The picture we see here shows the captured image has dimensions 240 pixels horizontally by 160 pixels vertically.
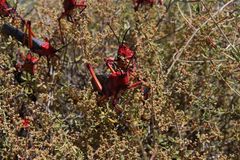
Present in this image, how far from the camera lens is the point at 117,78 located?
202 cm

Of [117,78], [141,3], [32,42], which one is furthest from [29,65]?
[141,3]

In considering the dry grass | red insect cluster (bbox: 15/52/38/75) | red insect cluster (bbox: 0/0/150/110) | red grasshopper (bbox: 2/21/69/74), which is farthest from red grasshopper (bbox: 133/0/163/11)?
red insect cluster (bbox: 15/52/38/75)

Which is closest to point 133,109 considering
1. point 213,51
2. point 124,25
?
point 213,51

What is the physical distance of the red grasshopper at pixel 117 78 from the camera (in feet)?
6.67

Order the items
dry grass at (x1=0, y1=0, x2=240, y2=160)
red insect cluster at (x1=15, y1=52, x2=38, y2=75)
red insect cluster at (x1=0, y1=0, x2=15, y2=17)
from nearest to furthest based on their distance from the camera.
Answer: dry grass at (x1=0, y1=0, x2=240, y2=160), red insect cluster at (x1=15, y1=52, x2=38, y2=75), red insect cluster at (x1=0, y1=0, x2=15, y2=17)

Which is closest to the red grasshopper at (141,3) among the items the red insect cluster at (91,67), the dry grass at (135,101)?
the dry grass at (135,101)

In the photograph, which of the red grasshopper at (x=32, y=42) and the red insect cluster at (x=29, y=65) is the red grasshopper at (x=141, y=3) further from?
the red insect cluster at (x=29, y=65)

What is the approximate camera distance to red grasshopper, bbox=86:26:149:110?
203 cm

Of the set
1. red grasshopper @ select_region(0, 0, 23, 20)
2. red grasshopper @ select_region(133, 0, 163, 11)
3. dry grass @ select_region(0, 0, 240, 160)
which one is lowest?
dry grass @ select_region(0, 0, 240, 160)

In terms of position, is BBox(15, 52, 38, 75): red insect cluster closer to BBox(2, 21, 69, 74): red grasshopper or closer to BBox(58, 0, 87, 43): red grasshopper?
BBox(2, 21, 69, 74): red grasshopper

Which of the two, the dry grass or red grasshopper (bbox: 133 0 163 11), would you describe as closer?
the dry grass

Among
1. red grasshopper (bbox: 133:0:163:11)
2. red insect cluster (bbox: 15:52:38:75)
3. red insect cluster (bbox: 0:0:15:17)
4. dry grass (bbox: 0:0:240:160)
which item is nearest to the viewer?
dry grass (bbox: 0:0:240:160)

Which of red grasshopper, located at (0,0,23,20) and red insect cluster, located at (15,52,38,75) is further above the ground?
red grasshopper, located at (0,0,23,20)

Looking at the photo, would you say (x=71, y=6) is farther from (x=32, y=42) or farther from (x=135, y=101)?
(x=135, y=101)
